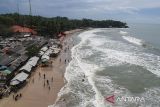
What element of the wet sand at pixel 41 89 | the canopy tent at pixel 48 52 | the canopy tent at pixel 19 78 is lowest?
A: the wet sand at pixel 41 89

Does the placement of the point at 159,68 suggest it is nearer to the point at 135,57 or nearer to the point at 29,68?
the point at 135,57

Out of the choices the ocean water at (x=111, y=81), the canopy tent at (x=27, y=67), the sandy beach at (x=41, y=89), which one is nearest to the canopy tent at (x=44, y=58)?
the sandy beach at (x=41, y=89)

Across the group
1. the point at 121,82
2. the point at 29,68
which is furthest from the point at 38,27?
the point at 121,82

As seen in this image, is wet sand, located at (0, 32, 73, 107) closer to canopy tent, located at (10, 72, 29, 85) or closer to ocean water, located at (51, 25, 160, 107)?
canopy tent, located at (10, 72, 29, 85)

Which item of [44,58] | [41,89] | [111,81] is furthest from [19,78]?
[44,58]

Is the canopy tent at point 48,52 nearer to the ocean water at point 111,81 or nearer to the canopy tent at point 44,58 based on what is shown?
the canopy tent at point 44,58

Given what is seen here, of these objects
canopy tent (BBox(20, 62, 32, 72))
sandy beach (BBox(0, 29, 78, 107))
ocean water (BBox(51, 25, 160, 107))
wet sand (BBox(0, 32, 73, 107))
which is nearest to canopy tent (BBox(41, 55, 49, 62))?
sandy beach (BBox(0, 29, 78, 107))

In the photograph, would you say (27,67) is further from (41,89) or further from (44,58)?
(44,58)
